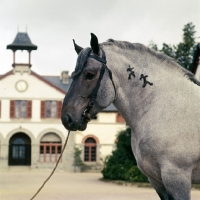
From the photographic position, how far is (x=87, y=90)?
3221 mm

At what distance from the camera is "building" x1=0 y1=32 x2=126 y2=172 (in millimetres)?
37906

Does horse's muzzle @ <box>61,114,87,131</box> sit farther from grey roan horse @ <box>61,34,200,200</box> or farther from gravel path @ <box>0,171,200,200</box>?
gravel path @ <box>0,171,200,200</box>

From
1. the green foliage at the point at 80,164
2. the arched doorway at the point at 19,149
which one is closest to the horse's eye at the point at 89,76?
the green foliage at the point at 80,164

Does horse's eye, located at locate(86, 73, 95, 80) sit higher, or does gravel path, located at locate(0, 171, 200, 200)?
horse's eye, located at locate(86, 73, 95, 80)

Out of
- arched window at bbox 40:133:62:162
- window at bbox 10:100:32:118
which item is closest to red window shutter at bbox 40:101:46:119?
window at bbox 10:100:32:118

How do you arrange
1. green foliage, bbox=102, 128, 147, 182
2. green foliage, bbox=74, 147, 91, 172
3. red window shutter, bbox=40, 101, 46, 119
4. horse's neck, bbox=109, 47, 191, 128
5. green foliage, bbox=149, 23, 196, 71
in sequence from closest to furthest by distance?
horse's neck, bbox=109, 47, 191, 128 → green foliage, bbox=102, 128, 147, 182 → green foliage, bbox=149, 23, 196, 71 → green foliage, bbox=74, 147, 91, 172 → red window shutter, bbox=40, 101, 46, 119

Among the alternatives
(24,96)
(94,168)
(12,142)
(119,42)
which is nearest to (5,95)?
(24,96)

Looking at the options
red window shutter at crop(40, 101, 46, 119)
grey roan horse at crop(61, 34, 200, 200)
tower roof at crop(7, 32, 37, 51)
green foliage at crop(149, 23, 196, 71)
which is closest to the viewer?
grey roan horse at crop(61, 34, 200, 200)

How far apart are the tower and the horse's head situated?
117 ft

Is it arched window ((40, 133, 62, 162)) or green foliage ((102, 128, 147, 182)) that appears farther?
arched window ((40, 133, 62, 162))

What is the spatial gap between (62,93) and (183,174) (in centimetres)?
3522

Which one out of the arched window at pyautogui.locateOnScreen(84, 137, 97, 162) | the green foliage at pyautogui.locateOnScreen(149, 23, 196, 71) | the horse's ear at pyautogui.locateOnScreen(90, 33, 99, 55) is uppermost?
the green foliage at pyautogui.locateOnScreen(149, 23, 196, 71)

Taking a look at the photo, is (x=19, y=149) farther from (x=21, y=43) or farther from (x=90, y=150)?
(x=21, y=43)

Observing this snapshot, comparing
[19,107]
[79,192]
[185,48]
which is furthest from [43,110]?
[79,192]
